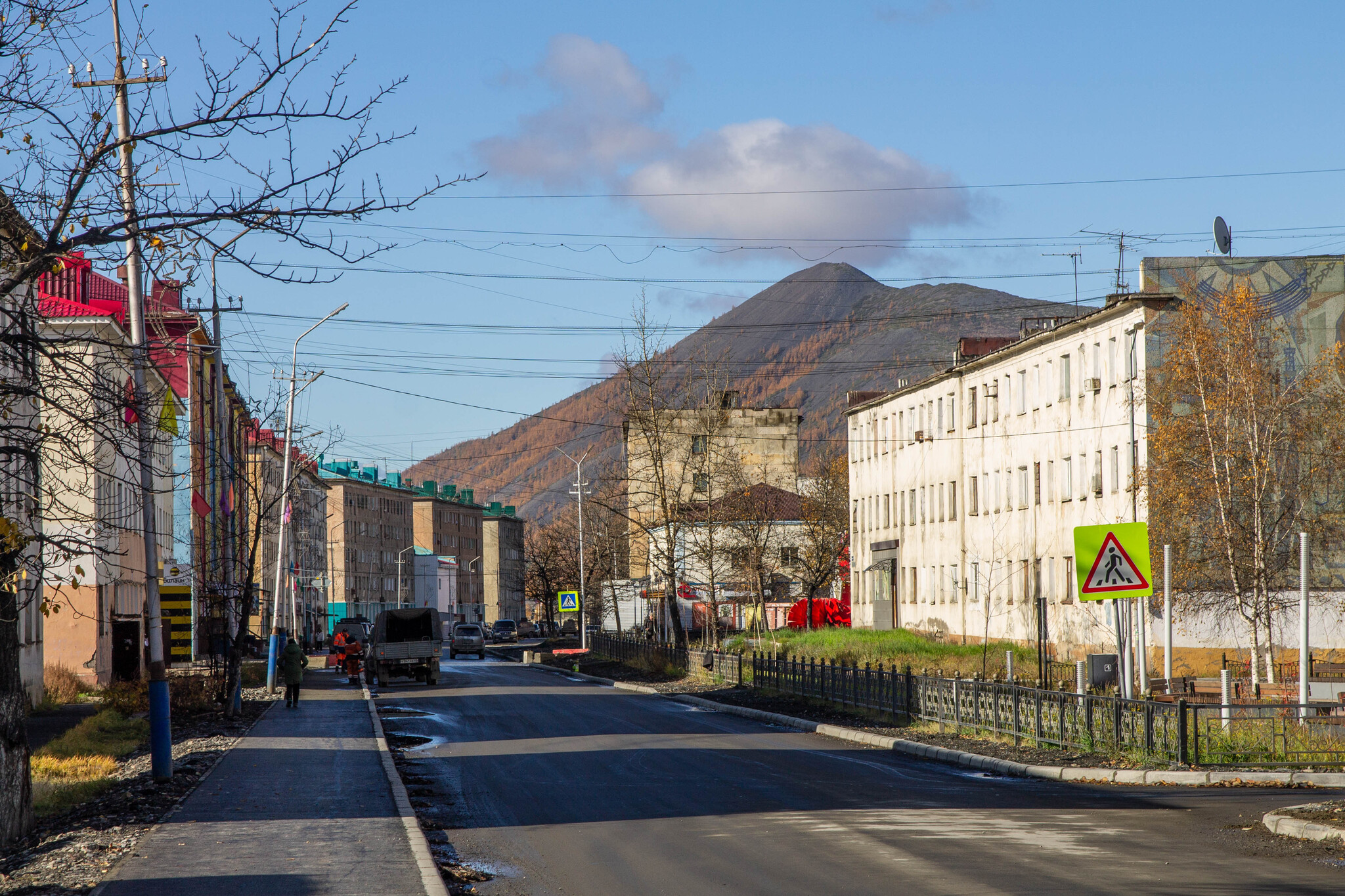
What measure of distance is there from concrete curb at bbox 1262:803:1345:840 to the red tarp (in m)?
68.2

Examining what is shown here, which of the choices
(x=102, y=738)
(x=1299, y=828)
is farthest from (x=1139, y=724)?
(x=102, y=738)

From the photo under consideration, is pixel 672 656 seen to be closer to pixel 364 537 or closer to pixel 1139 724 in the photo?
pixel 1139 724

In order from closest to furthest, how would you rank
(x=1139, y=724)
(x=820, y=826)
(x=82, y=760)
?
1. (x=820, y=826)
2. (x=1139, y=724)
3. (x=82, y=760)

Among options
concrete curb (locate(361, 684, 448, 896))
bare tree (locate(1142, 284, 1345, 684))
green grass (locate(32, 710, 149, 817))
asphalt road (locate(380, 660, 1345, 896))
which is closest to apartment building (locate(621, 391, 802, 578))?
bare tree (locate(1142, 284, 1345, 684))

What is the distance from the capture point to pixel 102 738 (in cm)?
2434

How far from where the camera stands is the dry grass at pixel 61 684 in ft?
119

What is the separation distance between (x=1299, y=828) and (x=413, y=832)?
7.92m

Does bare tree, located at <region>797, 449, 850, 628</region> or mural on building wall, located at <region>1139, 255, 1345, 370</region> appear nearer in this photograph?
mural on building wall, located at <region>1139, 255, 1345, 370</region>

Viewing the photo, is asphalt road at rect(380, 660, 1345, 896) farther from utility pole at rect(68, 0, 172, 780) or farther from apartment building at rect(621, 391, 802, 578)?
apartment building at rect(621, 391, 802, 578)

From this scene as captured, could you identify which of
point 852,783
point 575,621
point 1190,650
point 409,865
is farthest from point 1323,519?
point 575,621

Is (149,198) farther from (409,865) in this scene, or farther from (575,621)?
(575,621)

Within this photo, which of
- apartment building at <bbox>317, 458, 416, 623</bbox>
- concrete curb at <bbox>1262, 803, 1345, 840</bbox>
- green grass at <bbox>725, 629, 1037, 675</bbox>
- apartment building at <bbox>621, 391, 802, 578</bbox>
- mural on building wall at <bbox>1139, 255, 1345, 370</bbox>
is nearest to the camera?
concrete curb at <bbox>1262, 803, 1345, 840</bbox>

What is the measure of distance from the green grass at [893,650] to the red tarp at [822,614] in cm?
1491

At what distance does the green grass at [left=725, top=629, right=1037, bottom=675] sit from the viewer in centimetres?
4709
